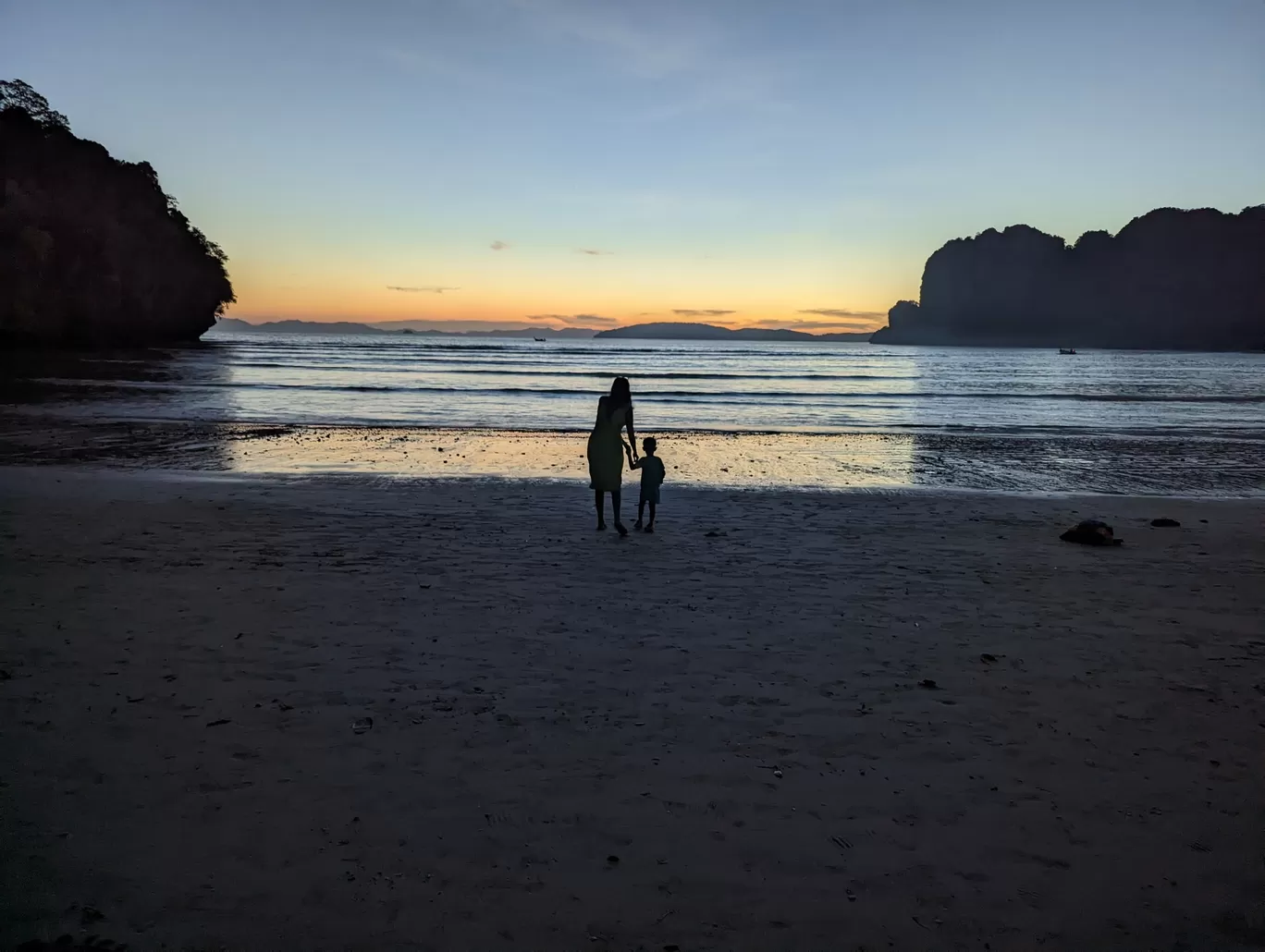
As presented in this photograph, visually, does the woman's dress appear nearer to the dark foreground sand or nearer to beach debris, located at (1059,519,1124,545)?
the dark foreground sand

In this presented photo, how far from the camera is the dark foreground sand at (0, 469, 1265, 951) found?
317 centimetres

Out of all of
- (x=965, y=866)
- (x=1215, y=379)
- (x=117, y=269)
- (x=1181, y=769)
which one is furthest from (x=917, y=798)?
(x=117, y=269)

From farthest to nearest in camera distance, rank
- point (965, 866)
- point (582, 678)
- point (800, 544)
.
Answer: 1. point (800, 544)
2. point (582, 678)
3. point (965, 866)

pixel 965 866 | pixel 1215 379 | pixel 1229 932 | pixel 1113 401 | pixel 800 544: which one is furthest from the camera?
pixel 1215 379

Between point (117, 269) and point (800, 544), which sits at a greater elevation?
point (117, 269)

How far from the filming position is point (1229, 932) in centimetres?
308

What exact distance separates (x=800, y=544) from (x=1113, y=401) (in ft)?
129

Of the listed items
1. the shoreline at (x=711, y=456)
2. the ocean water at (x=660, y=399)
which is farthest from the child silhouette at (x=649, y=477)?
the ocean water at (x=660, y=399)

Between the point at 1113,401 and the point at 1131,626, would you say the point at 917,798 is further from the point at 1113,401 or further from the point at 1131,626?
the point at 1113,401

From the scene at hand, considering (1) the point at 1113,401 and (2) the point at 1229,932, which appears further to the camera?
(1) the point at 1113,401

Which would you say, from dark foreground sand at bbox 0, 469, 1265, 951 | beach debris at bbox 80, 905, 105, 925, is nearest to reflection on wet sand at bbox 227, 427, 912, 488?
dark foreground sand at bbox 0, 469, 1265, 951

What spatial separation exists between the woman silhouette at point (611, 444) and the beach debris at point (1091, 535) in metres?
5.86

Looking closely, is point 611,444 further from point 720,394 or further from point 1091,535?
point 720,394

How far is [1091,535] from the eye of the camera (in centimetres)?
992
